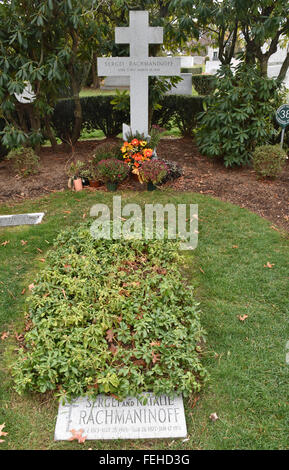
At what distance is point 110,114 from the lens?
353 inches

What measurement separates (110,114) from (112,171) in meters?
3.45

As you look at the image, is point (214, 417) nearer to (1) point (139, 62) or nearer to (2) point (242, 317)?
(2) point (242, 317)

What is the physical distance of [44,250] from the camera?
15.7 ft

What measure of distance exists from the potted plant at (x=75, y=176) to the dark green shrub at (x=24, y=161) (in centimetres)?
69

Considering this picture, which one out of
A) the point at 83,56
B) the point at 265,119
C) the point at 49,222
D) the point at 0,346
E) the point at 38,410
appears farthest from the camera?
the point at 83,56

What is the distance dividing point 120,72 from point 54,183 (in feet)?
7.19

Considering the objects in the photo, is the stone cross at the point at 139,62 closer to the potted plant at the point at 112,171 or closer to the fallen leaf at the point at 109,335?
the potted plant at the point at 112,171

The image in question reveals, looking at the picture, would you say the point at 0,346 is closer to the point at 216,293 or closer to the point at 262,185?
the point at 216,293

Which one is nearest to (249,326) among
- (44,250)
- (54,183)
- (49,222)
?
(44,250)

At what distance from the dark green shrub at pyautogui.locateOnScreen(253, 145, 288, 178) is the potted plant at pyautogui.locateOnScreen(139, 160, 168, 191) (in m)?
1.62

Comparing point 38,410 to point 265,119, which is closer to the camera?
point 38,410

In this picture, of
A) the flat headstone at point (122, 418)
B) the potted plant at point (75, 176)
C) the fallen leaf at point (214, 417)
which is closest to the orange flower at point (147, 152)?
the potted plant at point (75, 176)

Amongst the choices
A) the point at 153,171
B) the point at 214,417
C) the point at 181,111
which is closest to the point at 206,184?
the point at 153,171

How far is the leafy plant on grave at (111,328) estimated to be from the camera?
280 centimetres
